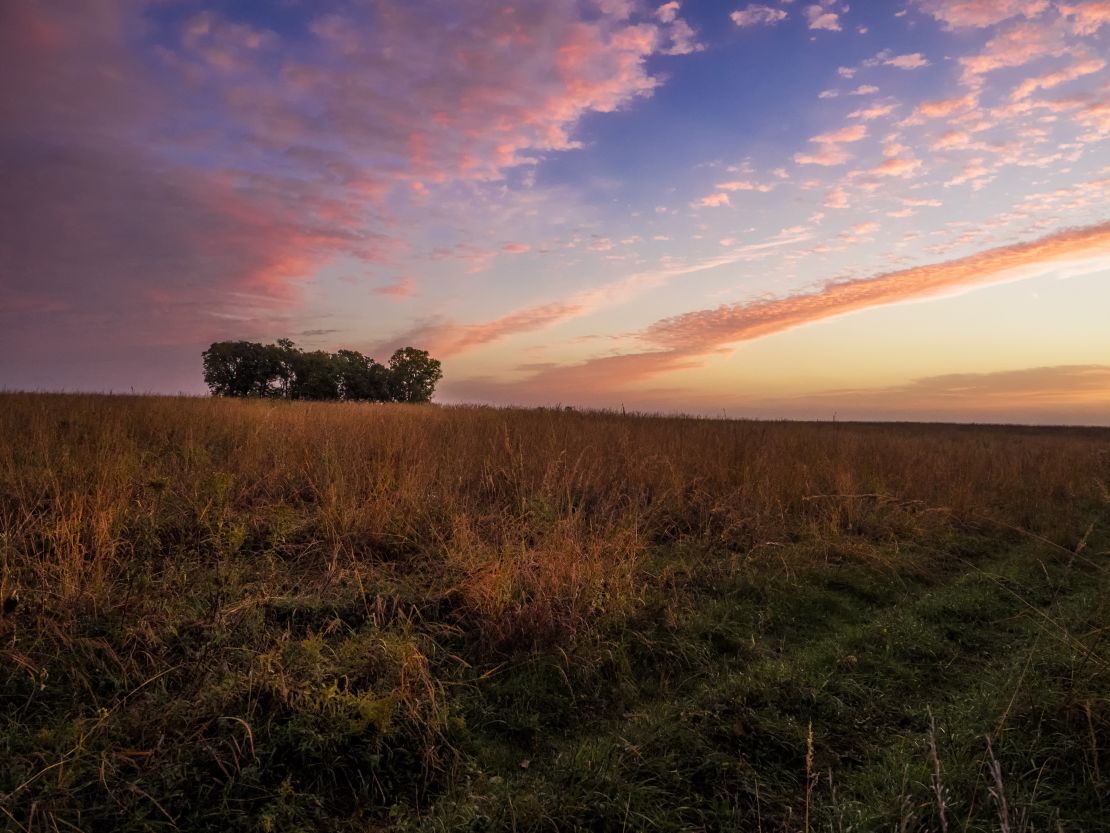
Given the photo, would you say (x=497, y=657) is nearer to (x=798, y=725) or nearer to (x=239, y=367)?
Answer: (x=798, y=725)

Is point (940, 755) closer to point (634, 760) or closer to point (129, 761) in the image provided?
point (634, 760)

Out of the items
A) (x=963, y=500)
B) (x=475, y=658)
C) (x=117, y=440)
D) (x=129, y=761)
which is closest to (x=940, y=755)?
(x=475, y=658)

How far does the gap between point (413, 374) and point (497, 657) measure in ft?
159

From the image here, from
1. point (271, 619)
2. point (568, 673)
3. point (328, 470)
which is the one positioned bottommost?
point (568, 673)

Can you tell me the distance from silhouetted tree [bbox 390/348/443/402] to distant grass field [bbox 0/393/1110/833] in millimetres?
41744

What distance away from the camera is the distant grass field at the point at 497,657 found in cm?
302

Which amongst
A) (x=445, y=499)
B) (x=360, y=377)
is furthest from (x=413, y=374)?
(x=445, y=499)

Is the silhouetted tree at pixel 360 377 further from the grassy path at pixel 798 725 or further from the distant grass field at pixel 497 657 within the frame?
the grassy path at pixel 798 725

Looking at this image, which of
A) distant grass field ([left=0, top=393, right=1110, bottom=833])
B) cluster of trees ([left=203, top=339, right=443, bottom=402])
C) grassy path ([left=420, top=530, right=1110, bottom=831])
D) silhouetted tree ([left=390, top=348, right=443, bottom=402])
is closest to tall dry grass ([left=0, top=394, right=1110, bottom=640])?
distant grass field ([left=0, top=393, right=1110, bottom=833])

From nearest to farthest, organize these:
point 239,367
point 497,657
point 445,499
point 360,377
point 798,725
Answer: point 798,725, point 497,657, point 445,499, point 239,367, point 360,377

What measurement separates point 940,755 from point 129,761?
4.33 metres

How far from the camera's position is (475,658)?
4492 millimetres

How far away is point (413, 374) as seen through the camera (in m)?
51.3

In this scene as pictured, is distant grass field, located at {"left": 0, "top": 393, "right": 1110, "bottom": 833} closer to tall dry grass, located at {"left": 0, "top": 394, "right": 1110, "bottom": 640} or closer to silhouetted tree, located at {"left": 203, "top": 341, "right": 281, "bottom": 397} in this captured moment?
tall dry grass, located at {"left": 0, "top": 394, "right": 1110, "bottom": 640}
